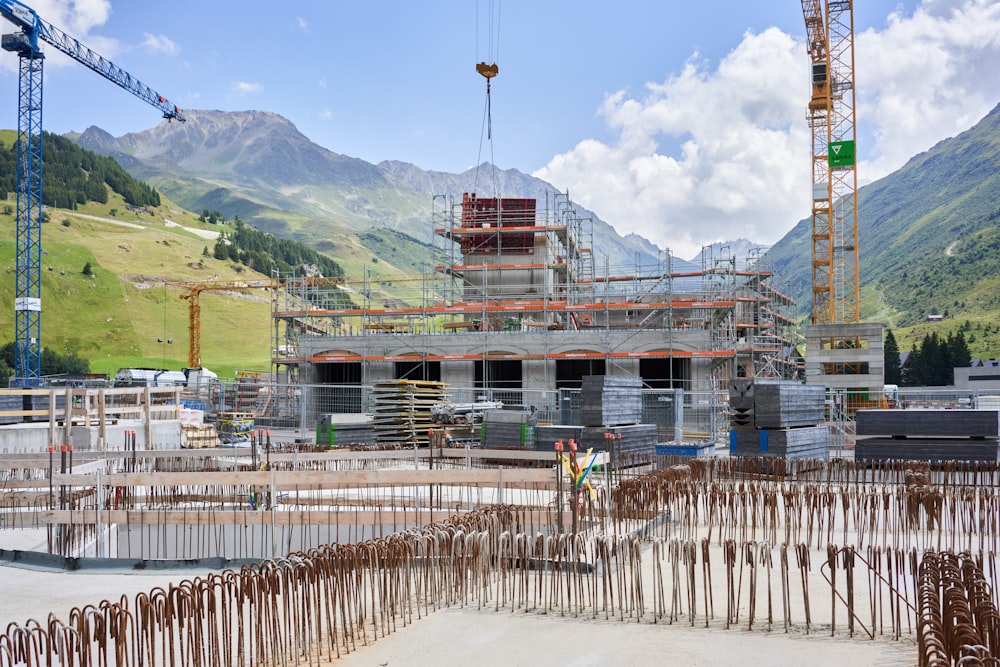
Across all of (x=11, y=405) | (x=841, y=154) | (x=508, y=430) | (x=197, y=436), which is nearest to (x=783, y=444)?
(x=508, y=430)

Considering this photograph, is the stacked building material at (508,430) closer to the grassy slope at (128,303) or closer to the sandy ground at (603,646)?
the sandy ground at (603,646)

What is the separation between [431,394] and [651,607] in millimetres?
17867

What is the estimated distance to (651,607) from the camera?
9.13 m

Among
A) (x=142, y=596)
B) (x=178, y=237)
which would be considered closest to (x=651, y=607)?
(x=142, y=596)

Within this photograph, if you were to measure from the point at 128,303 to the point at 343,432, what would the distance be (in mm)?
89571

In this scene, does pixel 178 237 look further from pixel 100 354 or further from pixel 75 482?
pixel 75 482

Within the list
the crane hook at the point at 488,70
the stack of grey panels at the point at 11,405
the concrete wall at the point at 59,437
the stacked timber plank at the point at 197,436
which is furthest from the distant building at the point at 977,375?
the stack of grey panels at the point at 11,405

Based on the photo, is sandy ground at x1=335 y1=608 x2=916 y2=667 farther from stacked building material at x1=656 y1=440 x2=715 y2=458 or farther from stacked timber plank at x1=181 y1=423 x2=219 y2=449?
stacked timber plank at x1=181 y1=423 x2=219 y2=449

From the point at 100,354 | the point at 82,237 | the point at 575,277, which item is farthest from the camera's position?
the point at 82,237

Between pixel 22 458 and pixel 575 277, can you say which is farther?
pixel 575 277

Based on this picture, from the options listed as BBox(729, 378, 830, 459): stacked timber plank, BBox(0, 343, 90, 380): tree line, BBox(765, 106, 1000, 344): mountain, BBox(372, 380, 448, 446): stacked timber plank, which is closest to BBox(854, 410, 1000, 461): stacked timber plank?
BBox(729, 378, 830, 459): stacked timber plank

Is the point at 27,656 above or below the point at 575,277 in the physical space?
below

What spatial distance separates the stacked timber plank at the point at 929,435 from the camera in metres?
20.2

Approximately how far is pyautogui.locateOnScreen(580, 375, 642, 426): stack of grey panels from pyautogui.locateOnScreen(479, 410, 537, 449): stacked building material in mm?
2241
